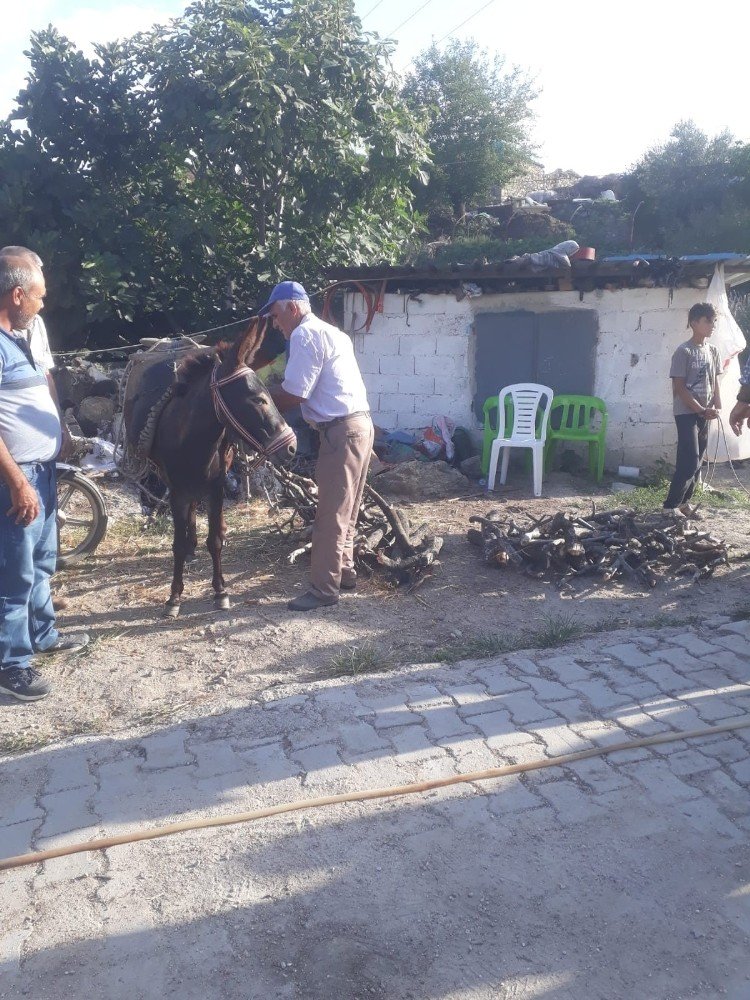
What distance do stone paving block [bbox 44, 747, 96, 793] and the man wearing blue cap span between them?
189 centimetres

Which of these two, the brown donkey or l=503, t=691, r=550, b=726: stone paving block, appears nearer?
l=503, t=691, r=550, b=726: stone paving block

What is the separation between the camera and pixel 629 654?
4645 millimetres

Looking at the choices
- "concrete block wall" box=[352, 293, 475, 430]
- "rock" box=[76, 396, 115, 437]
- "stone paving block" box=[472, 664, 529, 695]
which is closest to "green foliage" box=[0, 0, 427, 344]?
"concrete block wall" box=[352, 293, 475, 430]

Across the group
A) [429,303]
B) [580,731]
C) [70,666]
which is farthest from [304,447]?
[580,731]

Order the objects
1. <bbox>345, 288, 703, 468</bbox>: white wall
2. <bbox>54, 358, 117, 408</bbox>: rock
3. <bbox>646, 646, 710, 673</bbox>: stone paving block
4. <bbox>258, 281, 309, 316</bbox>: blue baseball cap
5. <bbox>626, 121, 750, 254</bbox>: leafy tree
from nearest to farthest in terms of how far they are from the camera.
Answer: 1. <bbox>646, 646, 710, 673</bbox>: stone paving block
2. <bbox>258, 281, 309, 316</bbox>: blue baseball cap
3. <bbox>54, 358, 117, 408</bbox>: rock
4. <bbox>345, 288, 703, 468</bbox>: white wall
5. <bbox>626, 121, 750, 254</bbox>: leafy tree

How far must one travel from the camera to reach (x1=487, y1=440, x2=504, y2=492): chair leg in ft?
29.0

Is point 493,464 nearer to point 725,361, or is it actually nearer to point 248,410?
point 725,361

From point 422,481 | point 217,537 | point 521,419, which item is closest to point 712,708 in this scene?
point 217,537

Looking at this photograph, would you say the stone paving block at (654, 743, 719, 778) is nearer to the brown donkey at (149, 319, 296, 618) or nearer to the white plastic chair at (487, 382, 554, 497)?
the brown donkey at (149, 319, 296, 618)

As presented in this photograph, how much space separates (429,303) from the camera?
1006 cm

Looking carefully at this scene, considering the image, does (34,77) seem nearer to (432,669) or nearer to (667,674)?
(432,669)

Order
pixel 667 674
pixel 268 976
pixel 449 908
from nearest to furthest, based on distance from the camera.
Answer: pixel 268 976, pixel 449 908, pixel 667 674

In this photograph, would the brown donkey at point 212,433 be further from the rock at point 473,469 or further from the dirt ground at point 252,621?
the rock at point 473,469

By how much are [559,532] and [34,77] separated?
8411mm
